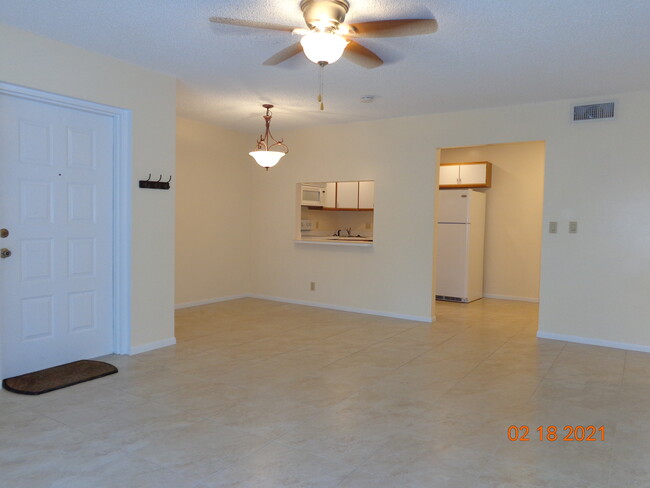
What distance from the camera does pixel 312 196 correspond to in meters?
7.52

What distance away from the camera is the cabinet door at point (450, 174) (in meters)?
7.24

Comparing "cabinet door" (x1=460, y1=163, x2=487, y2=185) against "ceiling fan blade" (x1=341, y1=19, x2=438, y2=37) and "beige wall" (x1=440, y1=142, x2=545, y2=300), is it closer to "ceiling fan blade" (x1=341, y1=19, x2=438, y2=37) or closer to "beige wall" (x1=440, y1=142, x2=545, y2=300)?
"beige wall" (x1=440, y1=142, x2=545, y2=300)

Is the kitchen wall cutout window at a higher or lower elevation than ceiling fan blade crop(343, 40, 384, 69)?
lower

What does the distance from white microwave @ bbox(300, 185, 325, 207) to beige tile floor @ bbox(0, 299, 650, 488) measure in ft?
10.2

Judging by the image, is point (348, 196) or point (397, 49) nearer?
point (397, 49)

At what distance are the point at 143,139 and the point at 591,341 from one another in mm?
4624

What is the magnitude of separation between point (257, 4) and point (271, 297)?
4721 millimetres

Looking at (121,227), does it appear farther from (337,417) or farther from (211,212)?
(211,212)

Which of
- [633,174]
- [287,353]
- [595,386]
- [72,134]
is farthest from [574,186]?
[72,134]

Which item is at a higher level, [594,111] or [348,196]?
[594,111]

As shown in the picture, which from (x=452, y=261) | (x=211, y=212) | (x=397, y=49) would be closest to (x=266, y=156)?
(x=211, y=212)

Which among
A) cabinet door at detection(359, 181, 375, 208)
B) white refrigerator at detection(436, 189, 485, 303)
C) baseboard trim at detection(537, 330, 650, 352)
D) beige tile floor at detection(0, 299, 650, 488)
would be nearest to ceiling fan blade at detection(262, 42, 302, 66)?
beige tile floor at detection(0, 299, 650, 488)

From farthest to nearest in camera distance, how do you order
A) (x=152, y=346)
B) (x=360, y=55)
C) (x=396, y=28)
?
A: (x=152, y=346)
(x=360, y=55)
(x=396, y=28)

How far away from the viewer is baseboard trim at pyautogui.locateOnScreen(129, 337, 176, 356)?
3971 mm
